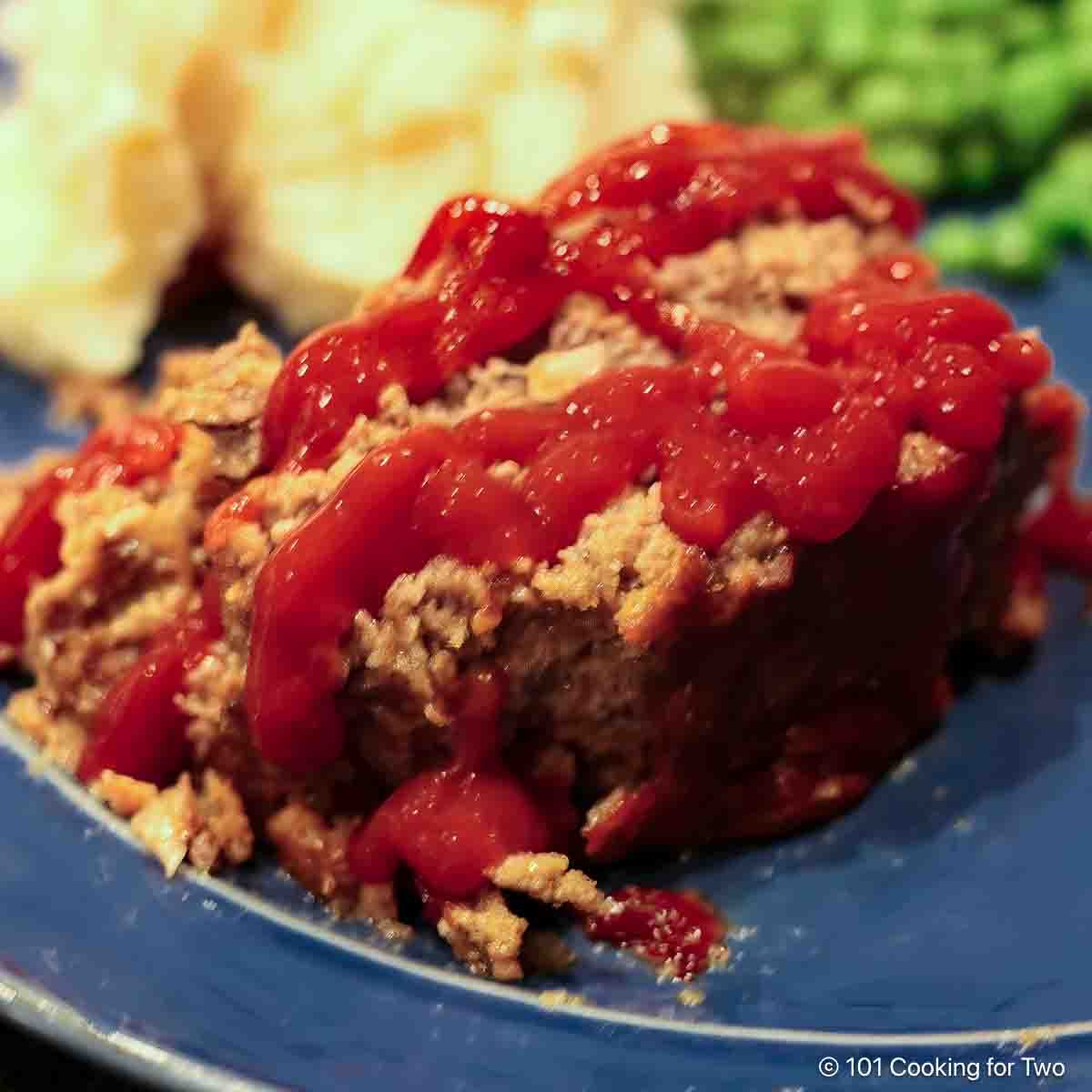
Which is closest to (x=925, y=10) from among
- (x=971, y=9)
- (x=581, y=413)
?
(x=971, y=9)

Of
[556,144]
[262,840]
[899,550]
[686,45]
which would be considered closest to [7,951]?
[262,840]

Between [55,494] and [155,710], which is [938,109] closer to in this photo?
[55,494]

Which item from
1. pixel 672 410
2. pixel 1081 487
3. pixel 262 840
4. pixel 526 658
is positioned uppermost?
pixel 672 410

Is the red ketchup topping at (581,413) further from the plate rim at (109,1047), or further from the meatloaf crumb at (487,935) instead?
the plate rim at (109,1047)

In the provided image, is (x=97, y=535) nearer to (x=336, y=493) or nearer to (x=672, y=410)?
(x=336, y=493)

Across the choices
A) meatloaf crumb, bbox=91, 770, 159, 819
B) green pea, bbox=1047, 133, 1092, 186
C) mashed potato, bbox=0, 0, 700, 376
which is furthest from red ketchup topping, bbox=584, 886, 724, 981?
green pea, bbox=1047, 133, 1092, 186

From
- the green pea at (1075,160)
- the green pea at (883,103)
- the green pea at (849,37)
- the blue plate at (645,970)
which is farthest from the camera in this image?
the green pea at (849,37)

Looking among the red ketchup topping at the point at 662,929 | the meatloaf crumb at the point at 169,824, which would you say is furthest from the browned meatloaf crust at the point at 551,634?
the red ketchup topping at the point at 662,929
